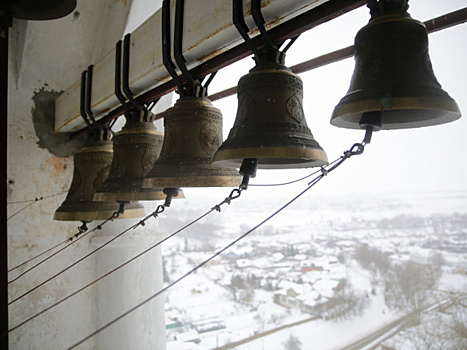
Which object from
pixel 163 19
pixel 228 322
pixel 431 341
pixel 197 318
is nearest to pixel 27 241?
pixel 197 318

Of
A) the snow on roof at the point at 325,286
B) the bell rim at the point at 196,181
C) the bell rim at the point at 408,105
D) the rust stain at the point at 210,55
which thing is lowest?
the snow on roof at the point at 325,286

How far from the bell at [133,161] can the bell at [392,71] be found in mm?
1103

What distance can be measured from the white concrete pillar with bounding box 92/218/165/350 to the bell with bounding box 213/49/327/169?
219 centimetres

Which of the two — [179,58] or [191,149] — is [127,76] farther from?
[191,149]

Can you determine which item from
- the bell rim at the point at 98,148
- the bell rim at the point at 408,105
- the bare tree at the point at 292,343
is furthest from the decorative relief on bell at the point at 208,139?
the bare tree at the point at 292,343

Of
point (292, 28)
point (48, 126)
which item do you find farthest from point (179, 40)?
point (48, 126)

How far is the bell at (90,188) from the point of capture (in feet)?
7.30

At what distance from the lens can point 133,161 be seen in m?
1.91

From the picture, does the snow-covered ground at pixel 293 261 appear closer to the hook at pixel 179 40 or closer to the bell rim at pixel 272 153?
the bell rim at pixel 272 153

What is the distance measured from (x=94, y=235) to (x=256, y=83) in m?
2.44

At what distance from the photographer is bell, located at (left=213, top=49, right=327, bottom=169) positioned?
1107mm

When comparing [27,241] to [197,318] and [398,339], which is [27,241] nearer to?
[197,318]

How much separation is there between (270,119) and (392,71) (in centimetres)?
37
